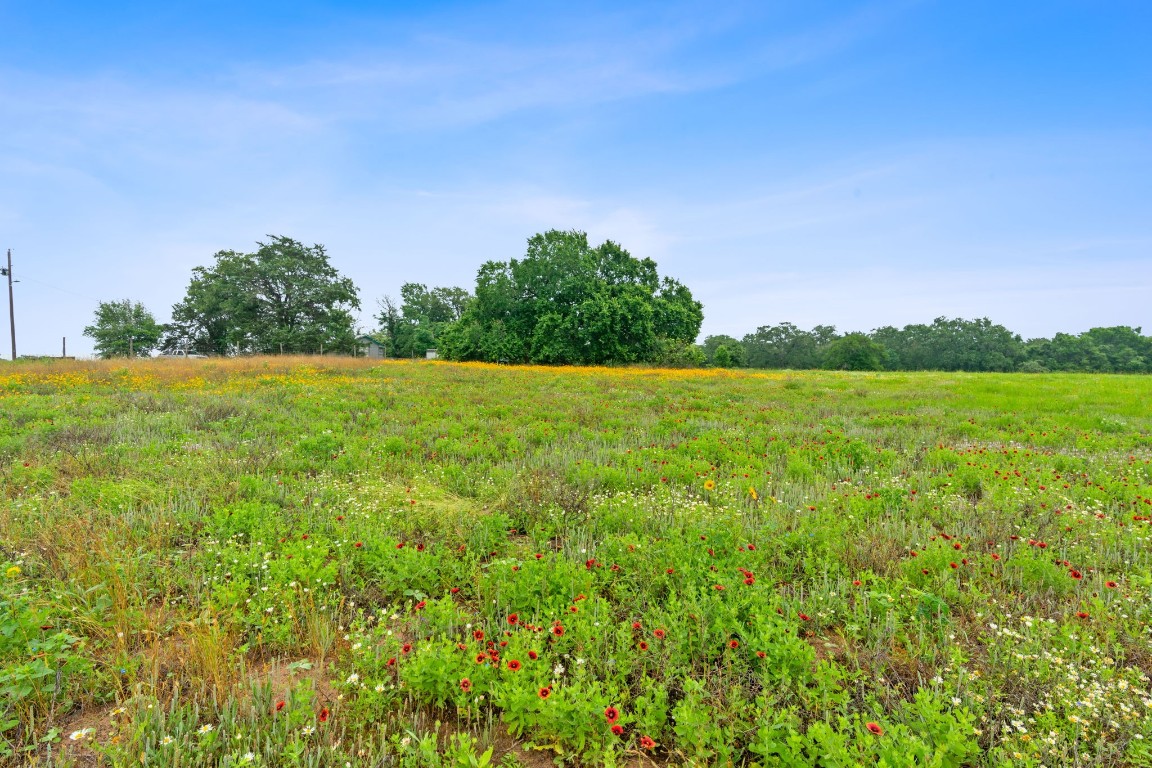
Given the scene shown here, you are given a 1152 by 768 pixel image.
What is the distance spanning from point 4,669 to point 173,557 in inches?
59.1

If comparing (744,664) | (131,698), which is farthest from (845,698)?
(131,698)

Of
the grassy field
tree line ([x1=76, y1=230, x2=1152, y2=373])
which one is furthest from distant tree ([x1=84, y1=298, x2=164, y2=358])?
the grassy field

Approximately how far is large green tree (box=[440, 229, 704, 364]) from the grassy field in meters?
33.1

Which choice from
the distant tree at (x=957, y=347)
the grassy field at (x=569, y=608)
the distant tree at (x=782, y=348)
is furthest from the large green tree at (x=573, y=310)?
the distant tree at (x=957, y=347)

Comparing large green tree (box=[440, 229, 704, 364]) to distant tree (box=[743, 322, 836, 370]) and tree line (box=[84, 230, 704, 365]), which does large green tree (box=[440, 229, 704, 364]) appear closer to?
tree line (box=[84, 230, 704, 365])

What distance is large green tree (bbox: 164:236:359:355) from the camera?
5353cm

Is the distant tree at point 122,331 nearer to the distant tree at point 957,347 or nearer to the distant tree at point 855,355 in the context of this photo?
the distant tree at point 855,355

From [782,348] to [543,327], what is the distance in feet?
197

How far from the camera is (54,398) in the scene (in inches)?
496

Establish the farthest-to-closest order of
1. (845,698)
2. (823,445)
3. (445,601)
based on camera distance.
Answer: (823,445) → (445,601) → (845,698)

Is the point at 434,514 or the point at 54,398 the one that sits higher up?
the point at 54,398

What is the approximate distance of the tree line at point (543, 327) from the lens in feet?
135

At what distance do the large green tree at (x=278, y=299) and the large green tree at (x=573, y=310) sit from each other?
759 inches

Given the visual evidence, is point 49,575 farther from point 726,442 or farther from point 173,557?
point 726,442
